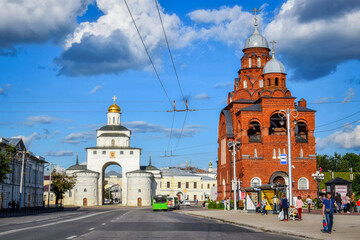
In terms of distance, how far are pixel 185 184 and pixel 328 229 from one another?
11253 cm

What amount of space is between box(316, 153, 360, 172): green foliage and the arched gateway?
52.3 m

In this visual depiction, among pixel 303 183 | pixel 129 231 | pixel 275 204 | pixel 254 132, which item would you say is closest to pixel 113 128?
pixel 254 132

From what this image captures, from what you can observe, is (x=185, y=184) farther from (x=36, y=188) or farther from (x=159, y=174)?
(x=36, y=188)

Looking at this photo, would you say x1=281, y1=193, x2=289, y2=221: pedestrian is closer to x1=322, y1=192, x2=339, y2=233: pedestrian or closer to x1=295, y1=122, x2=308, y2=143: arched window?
x1=322, y1=192, x2=339, y2=233: pedestrian

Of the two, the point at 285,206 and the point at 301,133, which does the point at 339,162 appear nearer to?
the point at 301,133

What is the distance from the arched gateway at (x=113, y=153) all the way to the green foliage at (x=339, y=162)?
172 feet

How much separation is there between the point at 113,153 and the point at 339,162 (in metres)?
67.8

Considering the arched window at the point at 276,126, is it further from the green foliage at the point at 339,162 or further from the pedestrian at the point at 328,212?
the green foliage at the point at 339,162

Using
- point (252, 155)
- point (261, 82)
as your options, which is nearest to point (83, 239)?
point (252, 155)

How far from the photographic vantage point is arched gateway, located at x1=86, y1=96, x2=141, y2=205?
109 metres

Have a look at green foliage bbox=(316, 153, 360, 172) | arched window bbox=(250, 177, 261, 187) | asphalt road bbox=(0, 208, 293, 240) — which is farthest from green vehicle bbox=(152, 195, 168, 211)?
green foliage bbox=(316, 153, 360, 172)

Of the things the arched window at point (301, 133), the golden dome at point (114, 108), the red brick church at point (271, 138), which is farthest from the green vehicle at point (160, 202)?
the golden dome at point (114, 108)

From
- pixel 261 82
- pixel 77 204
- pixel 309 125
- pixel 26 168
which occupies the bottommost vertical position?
pixel 77 204

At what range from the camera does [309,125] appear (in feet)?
211
